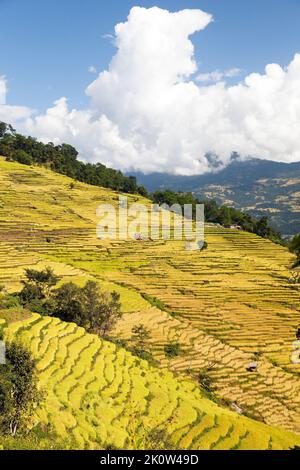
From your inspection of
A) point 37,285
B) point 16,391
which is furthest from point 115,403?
point 37,285

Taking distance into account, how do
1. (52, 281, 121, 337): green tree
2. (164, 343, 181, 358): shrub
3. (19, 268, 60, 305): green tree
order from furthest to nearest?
(19, 268, 60, 305): green tree
(52, 281, 121, 337): green tree
(164, 343, 181, 358): shrub

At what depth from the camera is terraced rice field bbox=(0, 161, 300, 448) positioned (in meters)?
38.4

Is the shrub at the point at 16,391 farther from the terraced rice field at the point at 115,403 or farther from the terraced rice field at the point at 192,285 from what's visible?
the terraced rice field at the point at 192,285

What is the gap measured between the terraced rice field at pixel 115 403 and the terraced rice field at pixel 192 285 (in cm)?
159

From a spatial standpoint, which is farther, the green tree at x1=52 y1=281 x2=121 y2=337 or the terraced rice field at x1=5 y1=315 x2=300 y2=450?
the green tree at x1=52 y1=281 x2=121 y2=337

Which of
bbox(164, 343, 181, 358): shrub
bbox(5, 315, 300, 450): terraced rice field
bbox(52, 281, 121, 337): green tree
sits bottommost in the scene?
bbox(164, 343, 181, 358): shrub

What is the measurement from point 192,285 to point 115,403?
39.6 meters

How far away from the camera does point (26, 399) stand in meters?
18.5

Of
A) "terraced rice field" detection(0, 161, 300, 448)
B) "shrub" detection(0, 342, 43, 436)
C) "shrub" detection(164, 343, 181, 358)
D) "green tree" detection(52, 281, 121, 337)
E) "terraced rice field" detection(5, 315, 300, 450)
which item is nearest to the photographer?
"shrub" detection(0, 342, 43, 436)

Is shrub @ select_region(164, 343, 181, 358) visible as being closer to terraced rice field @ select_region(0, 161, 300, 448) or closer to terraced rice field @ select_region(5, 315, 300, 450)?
terraced rice field @ select_region(0, 161, 300, 448)

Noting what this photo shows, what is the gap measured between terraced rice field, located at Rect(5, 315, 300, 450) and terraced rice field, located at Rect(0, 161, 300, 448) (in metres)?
1.59

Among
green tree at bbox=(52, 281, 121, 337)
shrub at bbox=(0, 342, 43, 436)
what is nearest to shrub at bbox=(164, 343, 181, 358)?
green tree at bbox=(52, 281, 121, 337)

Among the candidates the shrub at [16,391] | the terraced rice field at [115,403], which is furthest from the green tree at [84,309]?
the shrub at [16,391]
